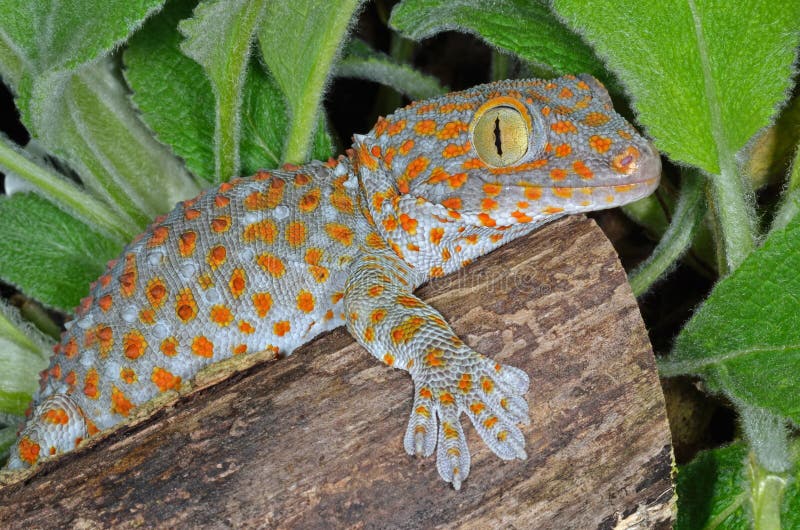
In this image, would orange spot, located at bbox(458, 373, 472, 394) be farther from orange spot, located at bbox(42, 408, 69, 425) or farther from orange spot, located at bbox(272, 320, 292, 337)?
orange spot, located at bbox(42, 408, 69, 425)

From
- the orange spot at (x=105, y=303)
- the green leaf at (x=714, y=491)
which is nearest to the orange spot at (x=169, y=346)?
the orange spot at (x=105, y=303)

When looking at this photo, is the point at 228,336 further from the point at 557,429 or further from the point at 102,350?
the point at 557,429

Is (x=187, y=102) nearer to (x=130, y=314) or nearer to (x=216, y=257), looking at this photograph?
(x=216, y=257)

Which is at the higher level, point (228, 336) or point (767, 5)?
point (767, 5)

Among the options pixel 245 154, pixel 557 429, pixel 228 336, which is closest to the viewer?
pixel 557 429

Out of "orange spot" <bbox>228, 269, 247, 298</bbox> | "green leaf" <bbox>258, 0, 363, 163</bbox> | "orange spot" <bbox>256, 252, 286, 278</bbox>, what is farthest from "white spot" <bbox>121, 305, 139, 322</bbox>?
"green leaf" <bbox>258, 0, 363, 163</bbox>

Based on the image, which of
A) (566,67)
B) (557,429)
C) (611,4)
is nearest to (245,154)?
(566,67)

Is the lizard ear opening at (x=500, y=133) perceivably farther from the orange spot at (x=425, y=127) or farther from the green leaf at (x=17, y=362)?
the green leaf at (x=17, y=362)
